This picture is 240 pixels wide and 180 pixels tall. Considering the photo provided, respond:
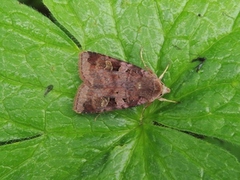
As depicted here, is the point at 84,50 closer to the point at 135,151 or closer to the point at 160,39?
the point at 160,39

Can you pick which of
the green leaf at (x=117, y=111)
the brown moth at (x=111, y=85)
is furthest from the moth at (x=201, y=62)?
the brown moth at (x=111, y=85)

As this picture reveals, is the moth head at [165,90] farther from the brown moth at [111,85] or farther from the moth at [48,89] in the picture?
the moth at [48,89]

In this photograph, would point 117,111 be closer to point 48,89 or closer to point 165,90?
point 165,90

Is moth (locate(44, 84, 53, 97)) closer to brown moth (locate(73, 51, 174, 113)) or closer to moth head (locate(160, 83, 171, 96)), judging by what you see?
brown moth (locate(73, 51, 174, 113))

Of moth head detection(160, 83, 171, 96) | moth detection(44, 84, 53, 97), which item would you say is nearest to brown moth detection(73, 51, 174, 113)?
moth head detection(160, 83, 171, 96)

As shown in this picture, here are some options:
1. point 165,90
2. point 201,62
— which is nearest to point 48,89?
point 165,90

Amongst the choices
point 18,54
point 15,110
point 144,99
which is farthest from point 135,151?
point 18,54
